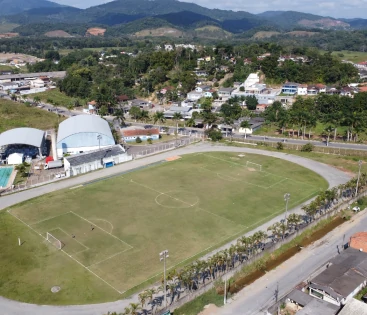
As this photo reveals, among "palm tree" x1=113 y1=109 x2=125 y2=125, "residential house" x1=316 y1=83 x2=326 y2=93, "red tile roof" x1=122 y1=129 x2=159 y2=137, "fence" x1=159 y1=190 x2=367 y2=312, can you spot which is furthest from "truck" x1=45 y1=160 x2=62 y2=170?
"residential house" x1=316 y1=83 x2=326 y2=93

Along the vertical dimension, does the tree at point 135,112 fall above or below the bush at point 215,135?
above

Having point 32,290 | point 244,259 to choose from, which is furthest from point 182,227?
point 32,290

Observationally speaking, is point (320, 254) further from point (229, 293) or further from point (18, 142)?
point (18, 142)

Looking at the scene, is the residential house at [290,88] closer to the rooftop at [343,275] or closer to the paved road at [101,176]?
the paved road at [101,176]

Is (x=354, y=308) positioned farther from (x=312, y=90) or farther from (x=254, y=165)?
(x=312, y=90)

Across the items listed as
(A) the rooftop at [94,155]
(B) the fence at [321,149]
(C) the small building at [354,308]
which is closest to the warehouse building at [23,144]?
(A) the rooftop at [94,155]

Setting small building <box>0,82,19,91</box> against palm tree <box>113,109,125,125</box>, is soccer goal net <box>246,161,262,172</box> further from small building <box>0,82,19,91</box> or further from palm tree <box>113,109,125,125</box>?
small building <box>0,82,19,91</box>

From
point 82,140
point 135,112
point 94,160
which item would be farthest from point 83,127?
point 135,112
